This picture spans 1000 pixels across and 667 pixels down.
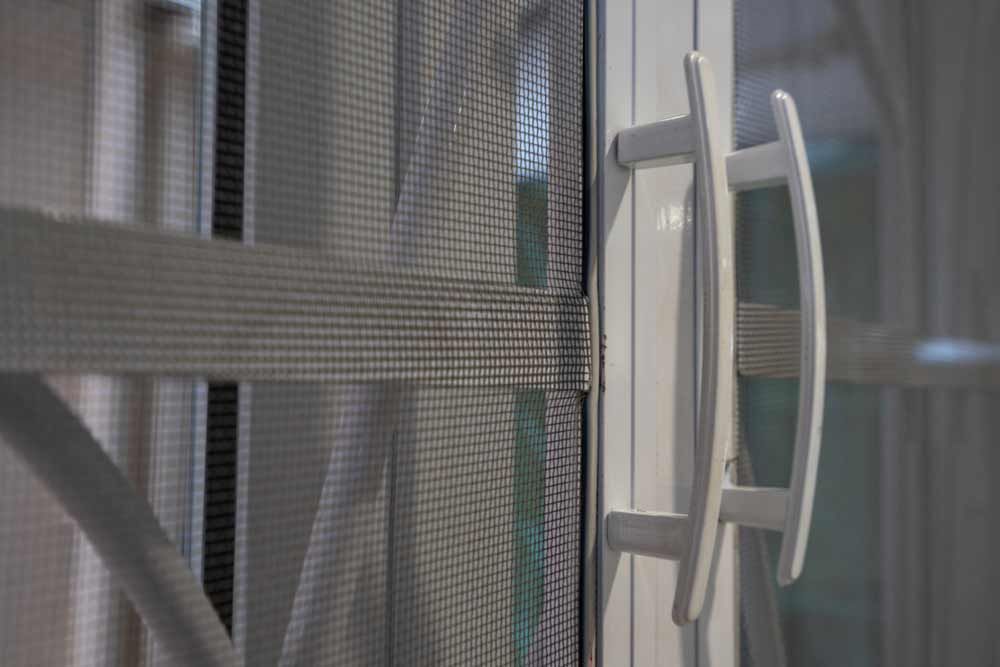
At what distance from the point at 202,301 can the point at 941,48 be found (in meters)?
0.83

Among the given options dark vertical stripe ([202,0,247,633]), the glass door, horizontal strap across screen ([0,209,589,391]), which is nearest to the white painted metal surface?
the glass door

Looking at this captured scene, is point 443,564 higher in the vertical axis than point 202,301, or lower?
lower

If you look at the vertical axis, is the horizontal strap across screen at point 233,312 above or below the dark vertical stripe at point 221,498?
above

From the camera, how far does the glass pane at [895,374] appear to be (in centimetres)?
84

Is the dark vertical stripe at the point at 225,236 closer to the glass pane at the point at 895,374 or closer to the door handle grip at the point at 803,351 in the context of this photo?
the door handle grip at the point at 803,351

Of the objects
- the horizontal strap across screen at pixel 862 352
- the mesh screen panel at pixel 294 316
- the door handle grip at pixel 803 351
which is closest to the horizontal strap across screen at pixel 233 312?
the mesh screen panel at pixel 294 316

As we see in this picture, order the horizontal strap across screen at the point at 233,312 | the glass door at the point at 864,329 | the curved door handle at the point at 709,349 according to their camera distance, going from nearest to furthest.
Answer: the horizontal strap across screen at the point at 233,312 < the curved door handle at the point at 709,349 < the glass door at the point at 864,329

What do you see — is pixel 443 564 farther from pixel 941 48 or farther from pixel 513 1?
pixel 941 48

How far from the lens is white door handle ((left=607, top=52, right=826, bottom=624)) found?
607 mm

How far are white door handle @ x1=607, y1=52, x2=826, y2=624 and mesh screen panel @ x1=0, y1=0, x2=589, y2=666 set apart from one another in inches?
4.1

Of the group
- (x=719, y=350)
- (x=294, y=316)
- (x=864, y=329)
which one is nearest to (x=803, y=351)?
(x=719, y=350)

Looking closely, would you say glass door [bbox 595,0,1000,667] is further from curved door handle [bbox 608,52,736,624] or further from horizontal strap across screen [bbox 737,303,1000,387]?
curved door handle [bbox 608,52,736,624]

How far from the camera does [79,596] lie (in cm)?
38

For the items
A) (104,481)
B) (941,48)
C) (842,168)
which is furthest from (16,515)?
(941,48)
